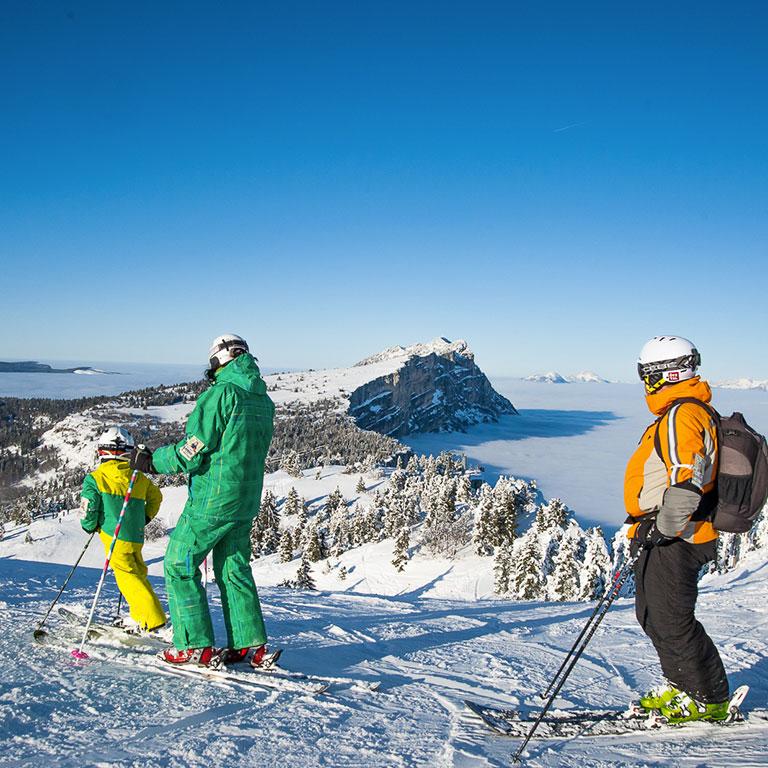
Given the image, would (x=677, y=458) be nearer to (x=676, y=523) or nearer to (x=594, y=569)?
(x=676, y=523)

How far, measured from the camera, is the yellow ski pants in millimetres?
4859

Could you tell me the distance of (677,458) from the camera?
130 inches

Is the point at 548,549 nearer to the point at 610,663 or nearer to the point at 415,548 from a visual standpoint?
the point at 415,548

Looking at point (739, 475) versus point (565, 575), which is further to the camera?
point (565, 575)

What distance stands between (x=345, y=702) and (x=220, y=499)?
5.17ft

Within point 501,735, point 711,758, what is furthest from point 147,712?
point 711,758

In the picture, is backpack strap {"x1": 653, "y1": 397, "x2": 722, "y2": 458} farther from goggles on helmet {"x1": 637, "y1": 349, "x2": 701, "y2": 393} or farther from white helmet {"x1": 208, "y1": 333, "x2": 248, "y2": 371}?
white helmet {"x1": 208, "y1": 333, "x2": 248, "y2": 371}

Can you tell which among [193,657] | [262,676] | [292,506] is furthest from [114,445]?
[292,506]

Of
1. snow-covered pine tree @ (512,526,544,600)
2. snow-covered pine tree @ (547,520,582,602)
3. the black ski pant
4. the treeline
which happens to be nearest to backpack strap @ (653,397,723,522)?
the black ski pant

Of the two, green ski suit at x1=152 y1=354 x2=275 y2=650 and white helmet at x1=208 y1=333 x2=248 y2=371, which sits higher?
white helmet at x1=208 y1=333 x2=248 y2=371

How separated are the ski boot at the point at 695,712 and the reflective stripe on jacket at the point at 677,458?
1.08 meters

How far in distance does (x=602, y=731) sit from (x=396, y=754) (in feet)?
4.53

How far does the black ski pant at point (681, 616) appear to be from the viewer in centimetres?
354

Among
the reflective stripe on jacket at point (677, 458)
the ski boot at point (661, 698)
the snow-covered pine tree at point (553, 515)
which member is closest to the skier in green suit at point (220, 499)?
the reflective stripe on jacket at point (677, 458)
